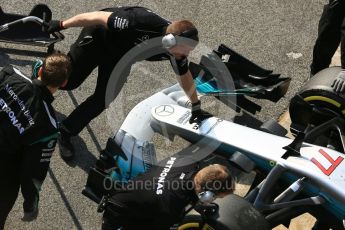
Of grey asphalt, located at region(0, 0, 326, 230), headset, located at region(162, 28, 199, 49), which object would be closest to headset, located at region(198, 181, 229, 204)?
headset, located at region(162, 28, 199, 49)

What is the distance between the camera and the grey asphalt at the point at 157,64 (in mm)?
4938

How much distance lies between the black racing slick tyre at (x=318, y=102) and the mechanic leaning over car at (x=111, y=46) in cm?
97

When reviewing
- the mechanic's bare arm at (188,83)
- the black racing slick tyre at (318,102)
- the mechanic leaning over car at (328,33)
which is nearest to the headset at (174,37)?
the mechanic's bare arm at (188,83)

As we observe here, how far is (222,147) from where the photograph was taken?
453 centimetres

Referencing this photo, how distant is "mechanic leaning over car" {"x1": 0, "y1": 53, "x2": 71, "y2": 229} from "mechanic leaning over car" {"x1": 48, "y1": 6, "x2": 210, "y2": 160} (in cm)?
96

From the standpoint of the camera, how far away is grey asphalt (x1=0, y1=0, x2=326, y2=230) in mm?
4938

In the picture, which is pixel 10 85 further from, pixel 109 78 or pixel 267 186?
pixel 267 186

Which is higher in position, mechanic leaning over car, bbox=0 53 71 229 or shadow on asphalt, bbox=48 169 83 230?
mechanic leaning over car, bbox=0 53 71 229

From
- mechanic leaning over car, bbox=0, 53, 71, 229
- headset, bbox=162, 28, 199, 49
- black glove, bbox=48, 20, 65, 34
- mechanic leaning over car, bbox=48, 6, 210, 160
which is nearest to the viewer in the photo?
mechanic leaning over car, bbox=0, 53, 71, 229

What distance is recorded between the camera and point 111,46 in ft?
16.2

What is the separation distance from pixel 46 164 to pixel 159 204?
34.8 inches

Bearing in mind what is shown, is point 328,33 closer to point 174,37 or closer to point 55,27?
point 174,37

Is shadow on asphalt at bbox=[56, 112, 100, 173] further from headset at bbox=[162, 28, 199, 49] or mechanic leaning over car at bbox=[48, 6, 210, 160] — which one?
headset at bbox=[162, 28, 199, 49]

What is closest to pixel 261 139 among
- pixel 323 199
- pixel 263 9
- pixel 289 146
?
pixel 289 146
